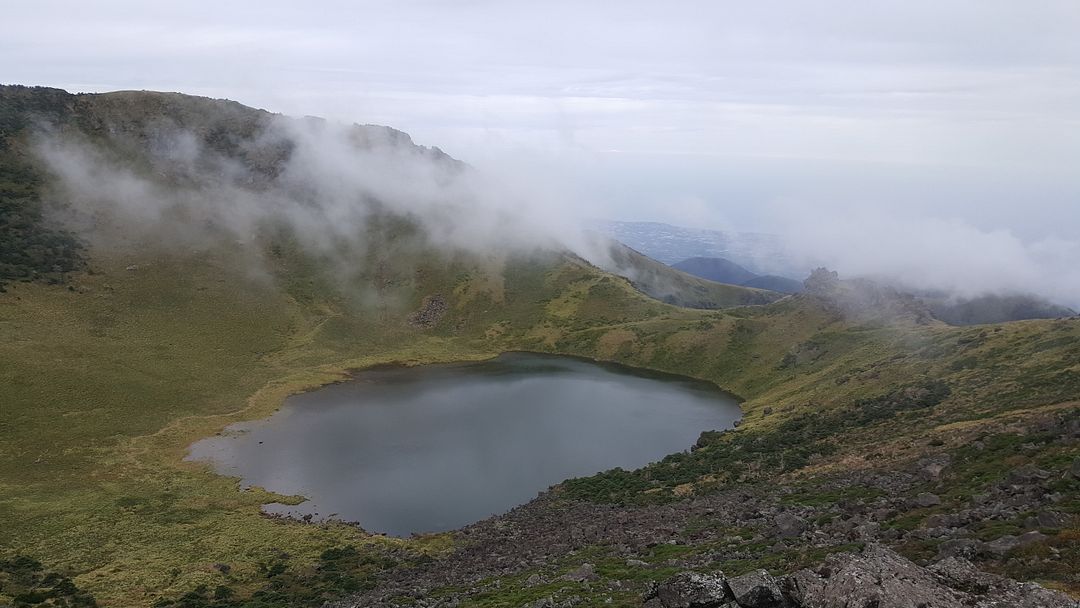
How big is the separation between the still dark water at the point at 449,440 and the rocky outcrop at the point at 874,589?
3976 cm

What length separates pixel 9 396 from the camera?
76.6 metres

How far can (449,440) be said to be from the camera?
7594 cm

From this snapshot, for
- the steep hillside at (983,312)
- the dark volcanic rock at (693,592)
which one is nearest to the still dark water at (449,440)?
the dark volcanic rock at (693,592)

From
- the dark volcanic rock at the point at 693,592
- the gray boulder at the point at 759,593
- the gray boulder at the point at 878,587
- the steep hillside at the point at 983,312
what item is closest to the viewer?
the gray boulder at the point at 878,587

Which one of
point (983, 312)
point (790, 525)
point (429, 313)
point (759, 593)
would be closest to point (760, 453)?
point (790, 525)

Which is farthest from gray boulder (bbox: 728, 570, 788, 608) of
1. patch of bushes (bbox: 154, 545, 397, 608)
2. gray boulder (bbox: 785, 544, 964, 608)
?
patch of bushes (bbox: 154, 545, 397, 608)

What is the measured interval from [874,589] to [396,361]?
392 ft

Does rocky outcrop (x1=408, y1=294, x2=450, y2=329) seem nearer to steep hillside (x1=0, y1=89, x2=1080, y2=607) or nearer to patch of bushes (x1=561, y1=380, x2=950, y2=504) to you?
steep hillside (x1=0, y1=89, x2=1080, y2=607)

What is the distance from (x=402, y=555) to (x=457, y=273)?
414ft

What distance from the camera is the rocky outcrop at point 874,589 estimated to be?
13625 mm

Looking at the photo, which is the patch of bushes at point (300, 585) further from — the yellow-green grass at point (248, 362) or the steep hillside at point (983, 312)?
the steep hillside at point (983, 312)

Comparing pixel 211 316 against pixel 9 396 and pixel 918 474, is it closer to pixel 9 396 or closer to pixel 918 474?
pixel 9 396

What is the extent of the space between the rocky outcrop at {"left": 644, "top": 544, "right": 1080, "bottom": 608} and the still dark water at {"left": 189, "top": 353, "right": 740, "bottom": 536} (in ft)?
130

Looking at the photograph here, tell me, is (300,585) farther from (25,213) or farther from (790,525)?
(25,213)
